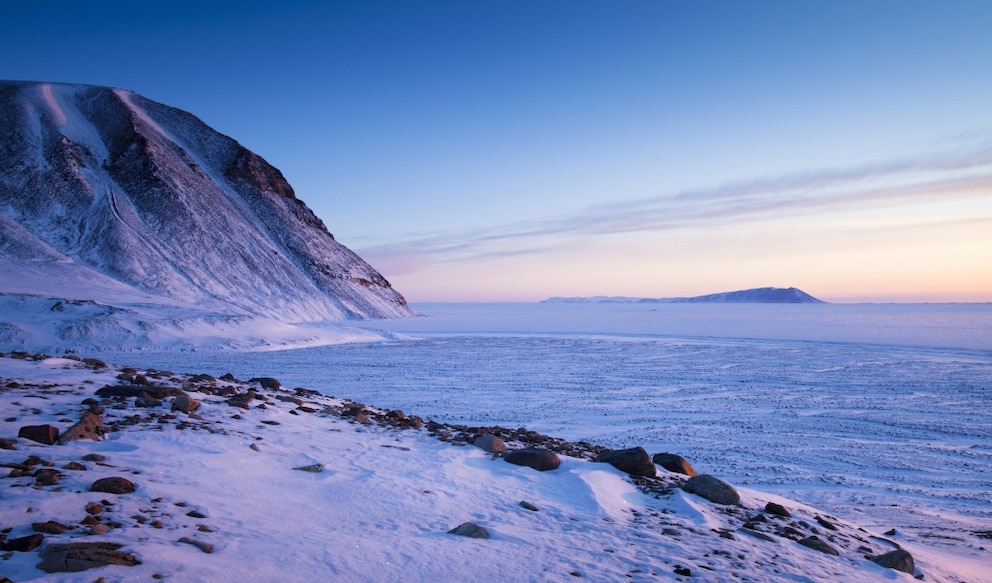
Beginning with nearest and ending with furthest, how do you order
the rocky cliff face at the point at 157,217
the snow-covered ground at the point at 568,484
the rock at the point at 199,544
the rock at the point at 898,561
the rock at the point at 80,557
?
the rock at the point at 80,557 < the rock at the point at 199,544 < the snow-covered ground at the point at 568,484 < the rock at the point at 898,561 < the rocky cliff face at the point at 157,217

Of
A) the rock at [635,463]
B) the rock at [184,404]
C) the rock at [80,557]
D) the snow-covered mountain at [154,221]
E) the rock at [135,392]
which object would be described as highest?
the snow-covered mountain at [154,221]

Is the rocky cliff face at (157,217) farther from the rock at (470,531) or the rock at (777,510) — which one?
the rock at (777,510)

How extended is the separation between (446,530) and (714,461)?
6.98 m

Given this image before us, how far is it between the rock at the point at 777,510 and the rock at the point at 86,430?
820 centimetres

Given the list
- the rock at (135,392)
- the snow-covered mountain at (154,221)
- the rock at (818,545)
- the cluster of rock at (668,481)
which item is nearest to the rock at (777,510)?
the cluster of rock at (668,481)

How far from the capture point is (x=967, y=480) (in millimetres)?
10172

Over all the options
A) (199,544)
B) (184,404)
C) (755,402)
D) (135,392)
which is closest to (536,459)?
(199,544)

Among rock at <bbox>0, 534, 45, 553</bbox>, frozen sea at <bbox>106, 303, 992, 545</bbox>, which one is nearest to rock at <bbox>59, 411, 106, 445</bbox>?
rock at <bbox>0, 534, 45, 553</bbox>

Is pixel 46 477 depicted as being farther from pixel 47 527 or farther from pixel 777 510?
pixel 777 510

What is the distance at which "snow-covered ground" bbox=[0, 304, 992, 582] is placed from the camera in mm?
5012

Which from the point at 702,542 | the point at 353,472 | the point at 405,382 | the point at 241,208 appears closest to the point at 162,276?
the point at 241,208

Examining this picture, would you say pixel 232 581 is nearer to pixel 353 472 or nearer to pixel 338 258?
pixel 353 472

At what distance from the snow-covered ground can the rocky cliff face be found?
35.8 metres

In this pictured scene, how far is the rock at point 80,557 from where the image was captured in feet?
12.4
